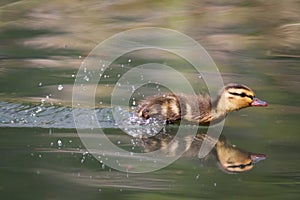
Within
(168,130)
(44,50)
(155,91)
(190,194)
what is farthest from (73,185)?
(44,50)

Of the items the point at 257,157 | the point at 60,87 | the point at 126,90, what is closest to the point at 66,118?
the point at 60,87

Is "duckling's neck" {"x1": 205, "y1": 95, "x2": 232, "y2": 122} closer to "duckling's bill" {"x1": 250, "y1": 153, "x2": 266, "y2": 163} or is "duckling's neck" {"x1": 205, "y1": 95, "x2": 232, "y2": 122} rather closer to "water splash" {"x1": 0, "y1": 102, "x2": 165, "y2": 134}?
"water splash" {"x1": 0, "y1": 102, "x2": 165, "y2": 134}

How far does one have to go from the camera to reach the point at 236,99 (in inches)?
246

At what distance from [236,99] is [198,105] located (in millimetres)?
280

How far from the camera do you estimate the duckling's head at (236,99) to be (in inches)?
245

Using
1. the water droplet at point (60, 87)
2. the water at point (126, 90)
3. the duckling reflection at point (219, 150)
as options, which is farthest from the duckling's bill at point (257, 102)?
the water droplet at point (60, 87)

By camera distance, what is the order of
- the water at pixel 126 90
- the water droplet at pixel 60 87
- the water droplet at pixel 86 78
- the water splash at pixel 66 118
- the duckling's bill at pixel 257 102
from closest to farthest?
the water at pixel 126 90, the water splash at pixel 66 118, the duckling's bill at pixel 257 102, the water droplet at pixel 60 87, the water droplet at pixel 86 78

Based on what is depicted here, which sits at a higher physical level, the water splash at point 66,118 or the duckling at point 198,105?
the duckling at point 198,105

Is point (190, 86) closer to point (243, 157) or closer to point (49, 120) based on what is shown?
point (49, 120)

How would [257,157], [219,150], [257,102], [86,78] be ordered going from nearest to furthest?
1. [257,157]
2. [219,150]
3. [257,102]
4. [86,78]

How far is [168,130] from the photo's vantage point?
6.12 metres

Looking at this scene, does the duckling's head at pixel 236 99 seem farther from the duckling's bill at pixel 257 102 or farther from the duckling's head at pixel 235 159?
the duckling's head at pixel 235 159

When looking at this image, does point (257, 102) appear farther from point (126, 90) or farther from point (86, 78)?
point (86, 78)

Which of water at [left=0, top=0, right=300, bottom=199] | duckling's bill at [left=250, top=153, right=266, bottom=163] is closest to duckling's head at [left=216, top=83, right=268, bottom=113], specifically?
water at [left=0, top=0, right=300, bottom=199]
